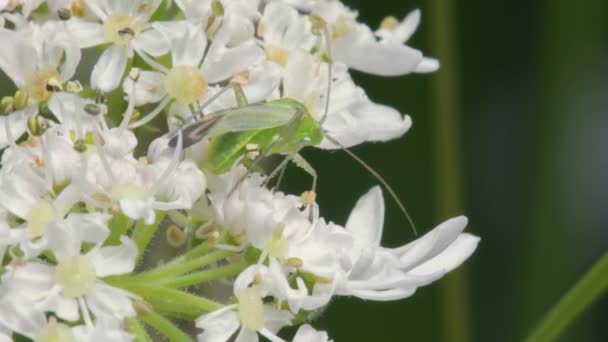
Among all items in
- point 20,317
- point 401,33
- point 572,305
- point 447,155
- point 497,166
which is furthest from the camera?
point 497,166

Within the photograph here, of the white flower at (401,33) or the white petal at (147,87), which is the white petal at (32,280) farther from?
the white flower at (401,33)

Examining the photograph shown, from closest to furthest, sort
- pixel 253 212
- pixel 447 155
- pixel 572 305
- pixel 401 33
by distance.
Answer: pixel 253 212 → pixel 572 305 → pixel 401 33 → pixel 447 155

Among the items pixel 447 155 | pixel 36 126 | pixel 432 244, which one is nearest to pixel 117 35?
pixel 36 126

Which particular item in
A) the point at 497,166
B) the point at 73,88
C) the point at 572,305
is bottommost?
the point at 497,166

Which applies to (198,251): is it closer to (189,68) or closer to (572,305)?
(189,68)

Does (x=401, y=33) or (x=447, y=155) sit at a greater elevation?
(x=401, y=33)

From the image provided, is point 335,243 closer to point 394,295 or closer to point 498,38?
point 394,295
